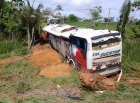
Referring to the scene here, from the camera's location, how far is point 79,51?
1216cm

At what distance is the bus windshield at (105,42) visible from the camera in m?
11.3

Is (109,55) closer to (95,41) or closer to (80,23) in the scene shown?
(95,41)

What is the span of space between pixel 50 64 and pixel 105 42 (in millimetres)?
4495

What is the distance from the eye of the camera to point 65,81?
1053 cm

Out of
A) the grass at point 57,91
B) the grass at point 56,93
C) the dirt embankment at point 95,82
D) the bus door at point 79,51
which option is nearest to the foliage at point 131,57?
the grass at point 57,91

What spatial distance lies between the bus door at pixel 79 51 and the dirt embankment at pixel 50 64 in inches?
26.6

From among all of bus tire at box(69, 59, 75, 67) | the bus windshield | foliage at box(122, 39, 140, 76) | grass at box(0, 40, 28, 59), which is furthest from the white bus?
grass at box(0, 40, 28, 59)

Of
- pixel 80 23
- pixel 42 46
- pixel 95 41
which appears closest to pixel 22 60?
pixel 42 46

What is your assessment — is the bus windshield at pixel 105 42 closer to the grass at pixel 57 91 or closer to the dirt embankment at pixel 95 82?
the grass at pixel 57 91

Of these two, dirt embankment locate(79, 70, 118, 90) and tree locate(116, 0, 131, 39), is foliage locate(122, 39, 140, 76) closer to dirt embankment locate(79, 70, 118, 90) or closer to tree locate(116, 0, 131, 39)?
tree locate(116, 0, 131, 39)

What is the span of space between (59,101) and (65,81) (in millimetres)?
2491

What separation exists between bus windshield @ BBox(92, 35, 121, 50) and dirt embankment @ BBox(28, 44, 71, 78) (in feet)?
6.38

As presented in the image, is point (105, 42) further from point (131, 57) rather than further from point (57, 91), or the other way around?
point (131, 57)

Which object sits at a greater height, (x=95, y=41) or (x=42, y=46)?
(x=95, y=41)
